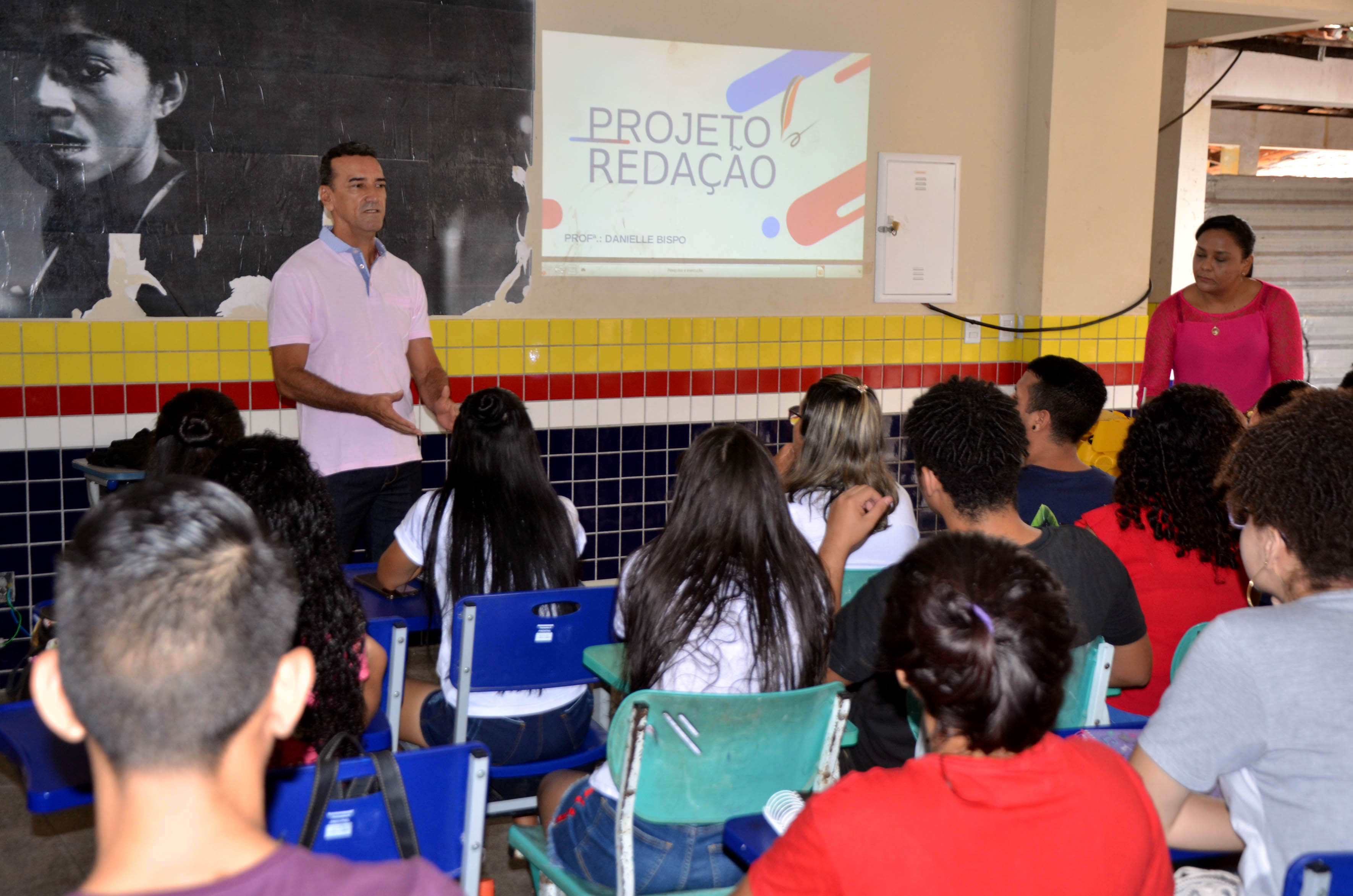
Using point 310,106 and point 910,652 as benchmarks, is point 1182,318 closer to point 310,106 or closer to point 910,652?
point 310,106

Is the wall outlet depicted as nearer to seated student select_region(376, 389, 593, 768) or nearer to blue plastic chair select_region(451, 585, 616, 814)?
seated student select_region(376, 389, 593, 768)

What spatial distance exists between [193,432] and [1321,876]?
283 centimetres

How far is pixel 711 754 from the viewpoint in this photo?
1.93 meters

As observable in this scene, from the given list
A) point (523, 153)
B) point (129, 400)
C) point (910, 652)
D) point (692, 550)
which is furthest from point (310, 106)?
point (910, 652)

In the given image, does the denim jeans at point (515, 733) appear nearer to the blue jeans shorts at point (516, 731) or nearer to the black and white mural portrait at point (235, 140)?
the blue jeans shorts at point (516, 731)

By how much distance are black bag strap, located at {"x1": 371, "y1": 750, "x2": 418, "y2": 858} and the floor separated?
1457 mm

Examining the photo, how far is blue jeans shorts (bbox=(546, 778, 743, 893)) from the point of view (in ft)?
6.59

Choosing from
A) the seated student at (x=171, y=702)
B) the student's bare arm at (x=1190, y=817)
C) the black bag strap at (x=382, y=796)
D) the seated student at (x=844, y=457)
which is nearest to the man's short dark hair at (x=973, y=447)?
the seated student at (x=844, y=457)

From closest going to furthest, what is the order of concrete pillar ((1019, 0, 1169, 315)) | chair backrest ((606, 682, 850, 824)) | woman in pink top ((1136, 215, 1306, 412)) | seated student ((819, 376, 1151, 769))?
1. chair backrest ((606, 682, 850, 824))
2. seated student ((819, 376, 1151, 769))
3. woman in pink top ((1136, 215, 1306, 412))
4. concrete pillar ((1019, 0, 1169, 315))

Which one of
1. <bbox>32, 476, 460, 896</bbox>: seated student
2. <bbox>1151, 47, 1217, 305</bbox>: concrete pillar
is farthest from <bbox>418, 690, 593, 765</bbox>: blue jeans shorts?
<bbox>1151, 47, 1217, 305</bbox>: concrete pillar

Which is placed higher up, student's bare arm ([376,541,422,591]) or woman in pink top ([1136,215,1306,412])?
woman in pink top ([1136,215,1306,412])

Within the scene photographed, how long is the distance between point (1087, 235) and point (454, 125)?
322 centimetres

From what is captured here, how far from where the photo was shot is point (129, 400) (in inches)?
171

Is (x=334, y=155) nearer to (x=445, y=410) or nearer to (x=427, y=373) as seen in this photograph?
(x=427, y=373)
